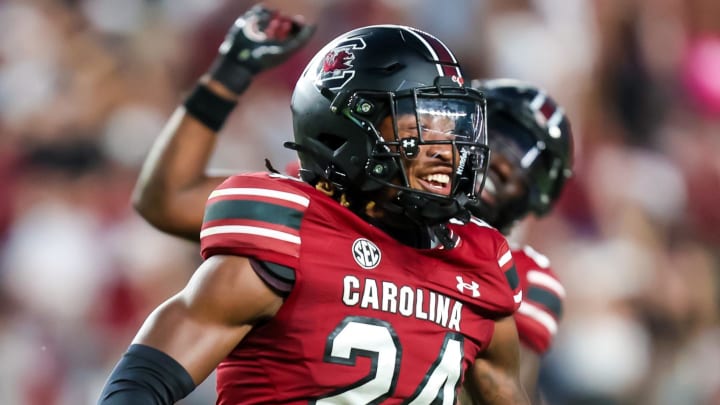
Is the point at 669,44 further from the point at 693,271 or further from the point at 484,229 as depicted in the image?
the point at 484,229

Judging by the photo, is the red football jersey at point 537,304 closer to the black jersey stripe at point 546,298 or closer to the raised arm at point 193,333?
the black jersey stripe at point 546,298

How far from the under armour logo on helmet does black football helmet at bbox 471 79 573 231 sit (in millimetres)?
1139

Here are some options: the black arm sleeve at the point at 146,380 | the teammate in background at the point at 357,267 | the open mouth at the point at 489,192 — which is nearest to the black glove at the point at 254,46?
the open mouth at the point at 489,192

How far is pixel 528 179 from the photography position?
3.35 m

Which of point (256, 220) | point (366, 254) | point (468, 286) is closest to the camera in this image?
point (256, 220)

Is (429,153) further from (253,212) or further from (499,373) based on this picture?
(499,373)

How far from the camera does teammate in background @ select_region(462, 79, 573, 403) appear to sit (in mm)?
3236

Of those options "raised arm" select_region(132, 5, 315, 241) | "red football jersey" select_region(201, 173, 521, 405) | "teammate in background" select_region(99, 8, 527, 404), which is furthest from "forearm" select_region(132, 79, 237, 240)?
"red football jersey" select_region(201, 173, 521, 405)

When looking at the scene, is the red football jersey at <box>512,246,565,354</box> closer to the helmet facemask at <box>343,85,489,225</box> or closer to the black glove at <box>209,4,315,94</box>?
the black glove at <box>209,4,315,94</box>

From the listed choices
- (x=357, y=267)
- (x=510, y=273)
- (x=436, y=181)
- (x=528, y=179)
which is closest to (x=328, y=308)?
(x=357, y=267)

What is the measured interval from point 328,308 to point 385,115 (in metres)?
0.40

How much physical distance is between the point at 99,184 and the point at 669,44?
4022mm

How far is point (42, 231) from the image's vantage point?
4.48 m

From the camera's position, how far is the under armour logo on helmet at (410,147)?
214cm
